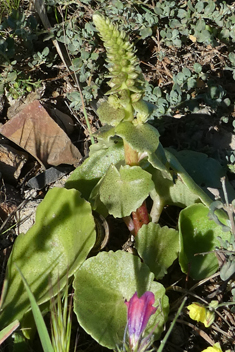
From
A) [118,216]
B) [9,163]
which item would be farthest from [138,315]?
[9,163]

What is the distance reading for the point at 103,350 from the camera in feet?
5.46

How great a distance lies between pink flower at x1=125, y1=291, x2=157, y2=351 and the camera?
4.50ft

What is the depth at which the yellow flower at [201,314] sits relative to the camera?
1.55 meters

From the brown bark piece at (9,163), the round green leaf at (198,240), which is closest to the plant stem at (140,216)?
the round green leaf at (198,240)

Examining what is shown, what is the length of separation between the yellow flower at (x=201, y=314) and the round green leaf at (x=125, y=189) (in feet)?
1.35

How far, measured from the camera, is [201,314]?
1558 millimetres

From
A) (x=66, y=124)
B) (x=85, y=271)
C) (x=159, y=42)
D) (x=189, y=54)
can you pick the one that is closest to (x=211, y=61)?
(x=189, y=54)

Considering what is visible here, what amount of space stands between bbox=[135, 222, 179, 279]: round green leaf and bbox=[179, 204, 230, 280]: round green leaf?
0.14ft

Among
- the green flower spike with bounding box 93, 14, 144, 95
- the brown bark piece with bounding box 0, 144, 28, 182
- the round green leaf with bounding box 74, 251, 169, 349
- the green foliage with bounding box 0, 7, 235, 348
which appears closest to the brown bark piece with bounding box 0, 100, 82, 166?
the brown bark piece with bounding box 0, 144, 28, 182

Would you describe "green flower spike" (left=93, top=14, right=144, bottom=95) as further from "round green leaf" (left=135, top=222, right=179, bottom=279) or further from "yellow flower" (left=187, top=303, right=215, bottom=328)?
"yellow flower" (left=187, top=303, right=215, bottom=328)

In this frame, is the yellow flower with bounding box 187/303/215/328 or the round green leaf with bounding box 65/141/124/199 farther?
the round green leaf with bounding box 65/141/124/199

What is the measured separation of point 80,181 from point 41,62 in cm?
81

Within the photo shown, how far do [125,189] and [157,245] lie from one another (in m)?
0.30

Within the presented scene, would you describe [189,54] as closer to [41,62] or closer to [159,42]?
[159,42]
